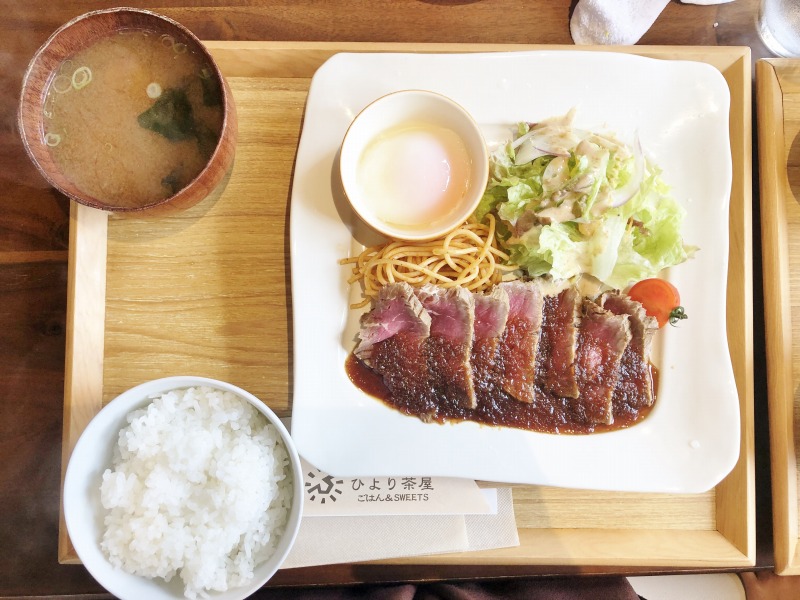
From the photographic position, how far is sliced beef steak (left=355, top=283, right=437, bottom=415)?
87.6 inches

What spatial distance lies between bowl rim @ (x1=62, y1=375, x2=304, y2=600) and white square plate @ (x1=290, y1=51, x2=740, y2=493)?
23 centimetres

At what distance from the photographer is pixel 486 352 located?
2268 mm

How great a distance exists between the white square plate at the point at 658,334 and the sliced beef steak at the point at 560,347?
8.1 inches

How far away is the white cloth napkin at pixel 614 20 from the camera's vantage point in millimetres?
2404

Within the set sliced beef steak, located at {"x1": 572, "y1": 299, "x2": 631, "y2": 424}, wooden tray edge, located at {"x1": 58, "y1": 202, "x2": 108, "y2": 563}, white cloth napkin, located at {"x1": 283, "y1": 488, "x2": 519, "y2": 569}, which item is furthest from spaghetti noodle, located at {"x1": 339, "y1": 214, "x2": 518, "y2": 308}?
wooden tray edge, located at {"x1": 58, "y1": 202, "x2": 108, "y2": 563}

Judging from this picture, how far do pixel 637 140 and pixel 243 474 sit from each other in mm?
1974

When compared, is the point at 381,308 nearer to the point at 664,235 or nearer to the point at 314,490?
the point at 314,490

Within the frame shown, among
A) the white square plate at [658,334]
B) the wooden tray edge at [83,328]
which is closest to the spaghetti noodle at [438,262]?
the white square plate at [658,334]

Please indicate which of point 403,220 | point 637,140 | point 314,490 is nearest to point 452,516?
point 314,490

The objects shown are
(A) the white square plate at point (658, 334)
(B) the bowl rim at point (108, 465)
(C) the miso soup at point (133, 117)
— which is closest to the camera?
(B) the bowl rim at point (108, 465)

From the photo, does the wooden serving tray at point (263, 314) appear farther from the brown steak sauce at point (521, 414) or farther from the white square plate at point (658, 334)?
the brown steak sauce at point (521, 414)

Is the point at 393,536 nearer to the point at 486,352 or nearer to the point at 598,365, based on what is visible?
the point at 486,352

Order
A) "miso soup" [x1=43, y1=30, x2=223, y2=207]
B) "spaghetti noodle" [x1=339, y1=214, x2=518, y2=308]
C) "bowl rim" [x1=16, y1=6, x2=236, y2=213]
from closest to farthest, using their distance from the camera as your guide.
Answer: "bowl rim" [x1=16, y1=6, x2=236, y2=213], "miso soup" [x1=43, y1=30, x2=223, y2=207], "spaghetti noodle" [x1=339, y1=214, x2=518, y2=308]

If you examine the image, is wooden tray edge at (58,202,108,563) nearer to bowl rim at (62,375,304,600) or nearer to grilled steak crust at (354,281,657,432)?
bowl rim at (62,375,304,600)
